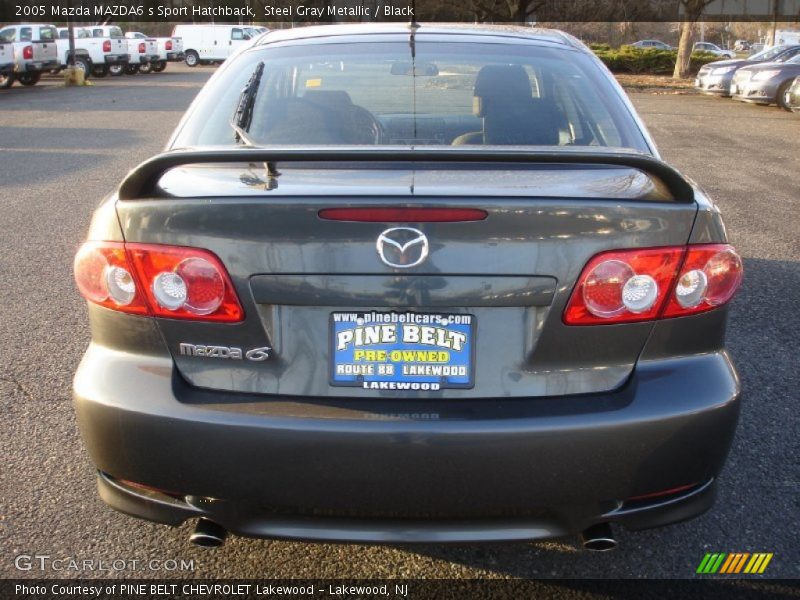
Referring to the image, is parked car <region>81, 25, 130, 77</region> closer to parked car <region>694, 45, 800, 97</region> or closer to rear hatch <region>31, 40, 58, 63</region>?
rear hatch <region>31, 40, 58, 63</region>

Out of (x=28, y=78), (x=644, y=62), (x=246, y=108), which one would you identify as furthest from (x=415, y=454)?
(x=644, y=62)

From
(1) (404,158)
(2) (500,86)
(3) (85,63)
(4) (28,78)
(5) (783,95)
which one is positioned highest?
(2) (500,86)

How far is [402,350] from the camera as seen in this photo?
209cm

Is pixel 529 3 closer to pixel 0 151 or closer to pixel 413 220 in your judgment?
pixel 0 151

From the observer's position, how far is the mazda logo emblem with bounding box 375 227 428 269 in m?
2.04

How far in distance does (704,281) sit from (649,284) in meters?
0.17

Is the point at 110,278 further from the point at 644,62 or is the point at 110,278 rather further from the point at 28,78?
the point at 644,62

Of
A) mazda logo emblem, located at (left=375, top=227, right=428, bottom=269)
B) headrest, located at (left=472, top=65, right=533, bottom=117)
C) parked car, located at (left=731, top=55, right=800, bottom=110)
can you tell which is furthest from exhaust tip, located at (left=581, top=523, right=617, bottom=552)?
parked car, located at (left=731, top=55, right=800, bottom=110)

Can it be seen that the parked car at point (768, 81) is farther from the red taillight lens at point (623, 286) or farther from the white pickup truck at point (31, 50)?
the white pickup truck at point (31, 50)

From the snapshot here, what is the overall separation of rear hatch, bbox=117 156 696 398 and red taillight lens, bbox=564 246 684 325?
0.03 meters

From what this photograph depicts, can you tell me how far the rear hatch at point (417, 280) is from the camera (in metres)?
2.05

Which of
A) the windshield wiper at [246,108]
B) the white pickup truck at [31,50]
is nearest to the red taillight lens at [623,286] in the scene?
the windshield wiper at [246,108]

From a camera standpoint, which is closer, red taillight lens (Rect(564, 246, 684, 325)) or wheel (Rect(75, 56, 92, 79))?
red taillight lens (Rect(564, 246, 684, 325))

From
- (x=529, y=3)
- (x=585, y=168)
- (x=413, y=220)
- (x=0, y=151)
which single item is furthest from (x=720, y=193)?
(x=529, y=3)
